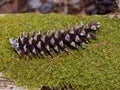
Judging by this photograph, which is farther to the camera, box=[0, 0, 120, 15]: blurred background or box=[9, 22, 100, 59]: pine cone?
box=[0, 0, 120, 15]: blurred background

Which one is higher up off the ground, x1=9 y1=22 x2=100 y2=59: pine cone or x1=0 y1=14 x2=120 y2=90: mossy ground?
x1=9 y1=22 x2=100 y2=59: pine cone

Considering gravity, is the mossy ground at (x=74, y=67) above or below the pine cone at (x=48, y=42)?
below

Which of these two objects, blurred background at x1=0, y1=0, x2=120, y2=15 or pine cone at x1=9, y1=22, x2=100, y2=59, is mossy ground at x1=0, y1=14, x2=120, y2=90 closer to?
pine cone at x1=9, y1=22, x2=100, y2=59

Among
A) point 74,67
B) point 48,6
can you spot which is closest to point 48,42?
point 74,67

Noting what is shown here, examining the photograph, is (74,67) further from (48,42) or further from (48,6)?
(48,6)

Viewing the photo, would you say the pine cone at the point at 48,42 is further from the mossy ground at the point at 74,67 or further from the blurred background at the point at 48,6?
the blurred background at the point at 48,6

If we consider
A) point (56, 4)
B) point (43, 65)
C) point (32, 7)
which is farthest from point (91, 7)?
point (43, 65)

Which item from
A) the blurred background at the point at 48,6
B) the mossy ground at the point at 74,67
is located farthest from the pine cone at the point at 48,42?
the blurred background at the point at 48,6

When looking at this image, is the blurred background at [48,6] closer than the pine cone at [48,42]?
No

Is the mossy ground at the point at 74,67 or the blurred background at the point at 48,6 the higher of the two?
the blurred background at the point at 48,6

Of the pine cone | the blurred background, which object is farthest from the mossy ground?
the blurred background
